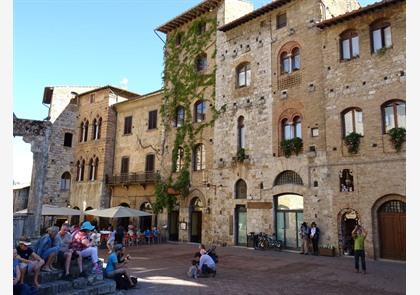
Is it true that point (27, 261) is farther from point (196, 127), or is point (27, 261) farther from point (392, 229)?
point (196, 127)

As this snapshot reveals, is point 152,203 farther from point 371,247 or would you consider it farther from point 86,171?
point 371,247

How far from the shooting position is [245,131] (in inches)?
827

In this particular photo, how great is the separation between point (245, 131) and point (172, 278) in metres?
11.7

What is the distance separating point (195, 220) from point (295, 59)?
38.7 feet

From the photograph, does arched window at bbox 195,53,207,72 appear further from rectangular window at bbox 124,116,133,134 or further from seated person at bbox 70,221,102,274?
seated person at bbox 70,221,102,274

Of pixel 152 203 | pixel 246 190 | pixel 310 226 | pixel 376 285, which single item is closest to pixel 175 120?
pixel 152 203

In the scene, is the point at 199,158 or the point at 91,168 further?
the point at 91,168

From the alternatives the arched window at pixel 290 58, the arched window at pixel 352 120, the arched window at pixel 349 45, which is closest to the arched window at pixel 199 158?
the arched window at pixel 290 58

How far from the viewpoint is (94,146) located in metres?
30.3

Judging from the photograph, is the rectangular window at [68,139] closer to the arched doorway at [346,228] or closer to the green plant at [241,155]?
the green plant at [241,155]

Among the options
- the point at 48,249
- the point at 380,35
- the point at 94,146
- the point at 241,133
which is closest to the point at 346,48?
the point at 380,35

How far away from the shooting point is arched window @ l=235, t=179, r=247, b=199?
20542mm

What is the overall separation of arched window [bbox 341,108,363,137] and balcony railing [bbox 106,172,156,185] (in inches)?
543

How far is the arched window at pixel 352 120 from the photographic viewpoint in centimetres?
1638
